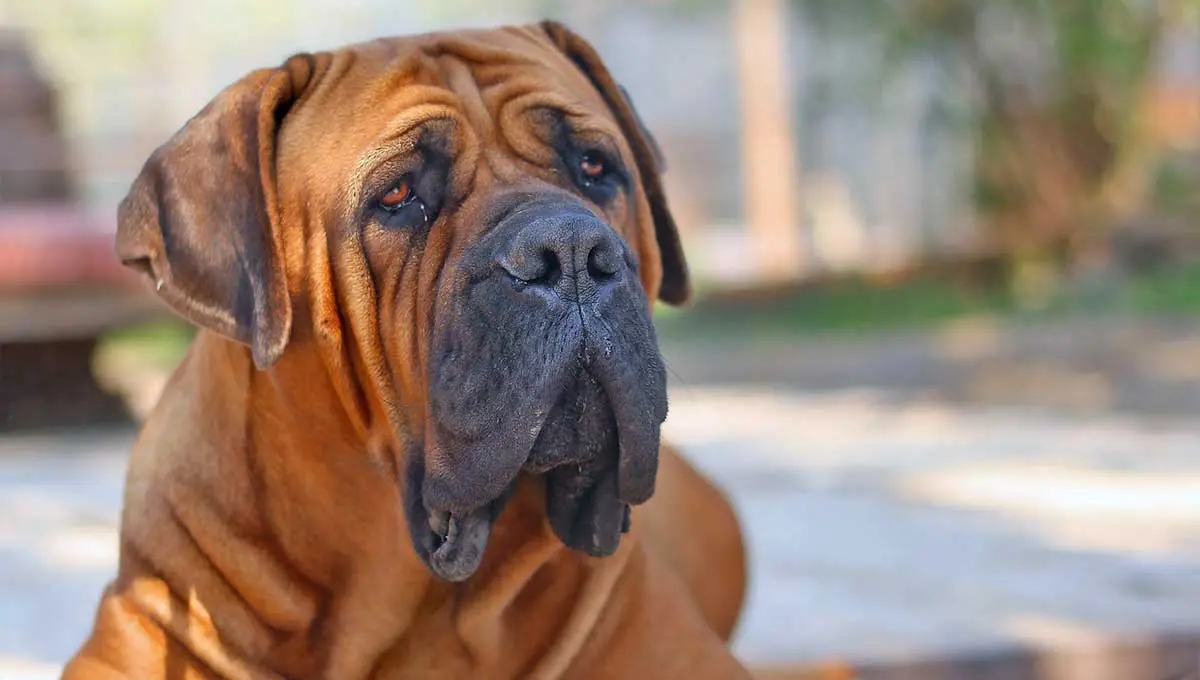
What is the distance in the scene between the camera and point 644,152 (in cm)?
240

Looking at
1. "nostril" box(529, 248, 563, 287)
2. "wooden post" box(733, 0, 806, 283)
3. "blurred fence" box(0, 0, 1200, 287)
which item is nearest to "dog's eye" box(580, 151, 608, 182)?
"nostril" box(529, 248, 563, 287)

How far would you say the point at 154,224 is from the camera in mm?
2018

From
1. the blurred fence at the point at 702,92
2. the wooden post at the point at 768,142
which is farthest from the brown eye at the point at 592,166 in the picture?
the wooden post at the point at 768,142

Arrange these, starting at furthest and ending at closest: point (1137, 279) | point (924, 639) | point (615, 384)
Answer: point (1137, 279) < point (924, 639) < point (615, 384)

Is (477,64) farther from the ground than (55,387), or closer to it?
farther from the ground

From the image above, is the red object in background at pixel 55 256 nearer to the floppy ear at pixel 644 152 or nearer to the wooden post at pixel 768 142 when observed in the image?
the wooden post at pixel 768 142

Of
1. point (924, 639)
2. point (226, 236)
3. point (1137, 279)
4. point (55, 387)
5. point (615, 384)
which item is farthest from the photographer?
point (1137, 279)

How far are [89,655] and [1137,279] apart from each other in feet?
30.3

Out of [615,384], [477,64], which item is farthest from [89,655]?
[477,64]

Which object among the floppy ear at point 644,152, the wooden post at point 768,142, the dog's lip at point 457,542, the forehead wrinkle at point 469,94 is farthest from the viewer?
the wooden post at point 768,142

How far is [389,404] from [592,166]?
484 millimetres

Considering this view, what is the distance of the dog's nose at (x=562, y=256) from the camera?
1828mm

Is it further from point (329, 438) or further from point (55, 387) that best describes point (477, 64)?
point (55, 387)

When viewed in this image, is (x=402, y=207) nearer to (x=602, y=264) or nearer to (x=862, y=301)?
(x=602, y=264)
